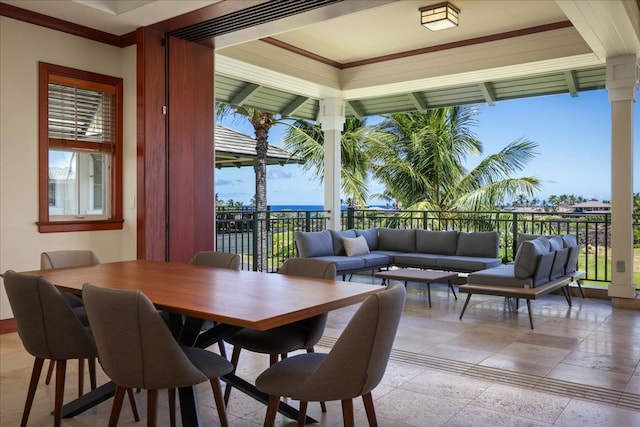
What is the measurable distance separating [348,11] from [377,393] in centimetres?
307

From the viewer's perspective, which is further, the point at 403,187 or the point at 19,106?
the point at 403,187

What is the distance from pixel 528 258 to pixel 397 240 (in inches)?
116

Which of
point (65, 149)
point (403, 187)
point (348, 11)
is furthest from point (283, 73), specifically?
point (403, 187)

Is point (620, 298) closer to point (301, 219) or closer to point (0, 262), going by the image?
point (301, 219)

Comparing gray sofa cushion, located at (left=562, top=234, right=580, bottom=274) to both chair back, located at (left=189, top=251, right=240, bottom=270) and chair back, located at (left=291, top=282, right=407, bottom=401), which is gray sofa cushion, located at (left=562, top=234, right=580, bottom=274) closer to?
chair back, located at (left=189, top=251, right=240, bottom=270)

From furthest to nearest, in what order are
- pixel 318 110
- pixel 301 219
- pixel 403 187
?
1. pixel 403 187
2. pixel 318 110
3. pixel 301 219

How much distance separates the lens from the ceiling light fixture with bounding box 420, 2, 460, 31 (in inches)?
205

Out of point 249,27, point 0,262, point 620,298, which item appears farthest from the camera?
point 620,298

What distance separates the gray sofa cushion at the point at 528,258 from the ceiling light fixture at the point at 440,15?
2340 mm

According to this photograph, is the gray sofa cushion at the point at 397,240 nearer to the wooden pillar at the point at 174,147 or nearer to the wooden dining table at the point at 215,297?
the wooden pillar at the point at 174,147

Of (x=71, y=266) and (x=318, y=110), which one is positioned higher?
(x=318, y=110)

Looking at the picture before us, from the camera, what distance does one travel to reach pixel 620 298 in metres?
5.90

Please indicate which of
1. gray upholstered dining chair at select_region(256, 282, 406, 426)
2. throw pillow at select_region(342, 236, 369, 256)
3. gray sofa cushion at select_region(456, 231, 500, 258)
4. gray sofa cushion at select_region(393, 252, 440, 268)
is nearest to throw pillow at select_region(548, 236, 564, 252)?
gray sofa cushion at select_region(456, 231, 500, 258)

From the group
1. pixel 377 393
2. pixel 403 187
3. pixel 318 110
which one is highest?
pixel 318 110
